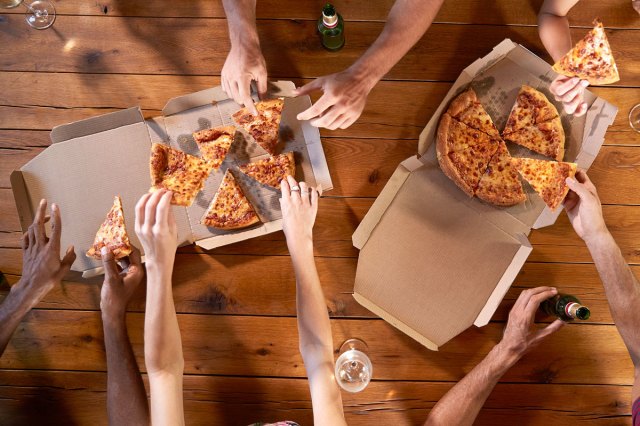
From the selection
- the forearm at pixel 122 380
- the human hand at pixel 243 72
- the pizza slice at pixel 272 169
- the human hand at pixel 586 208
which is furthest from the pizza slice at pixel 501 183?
the forearm at pixel 122 380

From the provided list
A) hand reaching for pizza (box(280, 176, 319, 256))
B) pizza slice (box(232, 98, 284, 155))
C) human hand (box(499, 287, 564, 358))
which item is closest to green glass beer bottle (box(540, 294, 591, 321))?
human hand (box(499, 287, 564, 358))

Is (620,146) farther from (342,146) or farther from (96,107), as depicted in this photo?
(96,107)

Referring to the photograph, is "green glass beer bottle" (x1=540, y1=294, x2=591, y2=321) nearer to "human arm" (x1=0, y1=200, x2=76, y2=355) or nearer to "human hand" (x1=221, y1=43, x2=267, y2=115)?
"human hand" (x1=221, y1=43, x2=267, y2=115)

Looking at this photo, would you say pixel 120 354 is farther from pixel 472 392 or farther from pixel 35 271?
pixel 472 392

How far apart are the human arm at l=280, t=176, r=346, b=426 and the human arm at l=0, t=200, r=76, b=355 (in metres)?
1.10

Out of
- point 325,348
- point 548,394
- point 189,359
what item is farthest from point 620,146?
point 189,359

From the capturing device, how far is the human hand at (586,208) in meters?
2.36

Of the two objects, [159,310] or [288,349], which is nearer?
[159,310]

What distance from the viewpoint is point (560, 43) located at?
2590 millimetres

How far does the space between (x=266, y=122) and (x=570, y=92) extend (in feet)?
4.72

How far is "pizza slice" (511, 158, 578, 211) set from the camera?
2486 mm

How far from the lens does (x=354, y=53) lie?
2.83 m

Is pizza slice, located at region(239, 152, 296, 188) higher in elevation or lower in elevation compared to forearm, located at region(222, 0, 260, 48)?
lower

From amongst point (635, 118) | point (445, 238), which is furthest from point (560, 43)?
point (445, 238)
